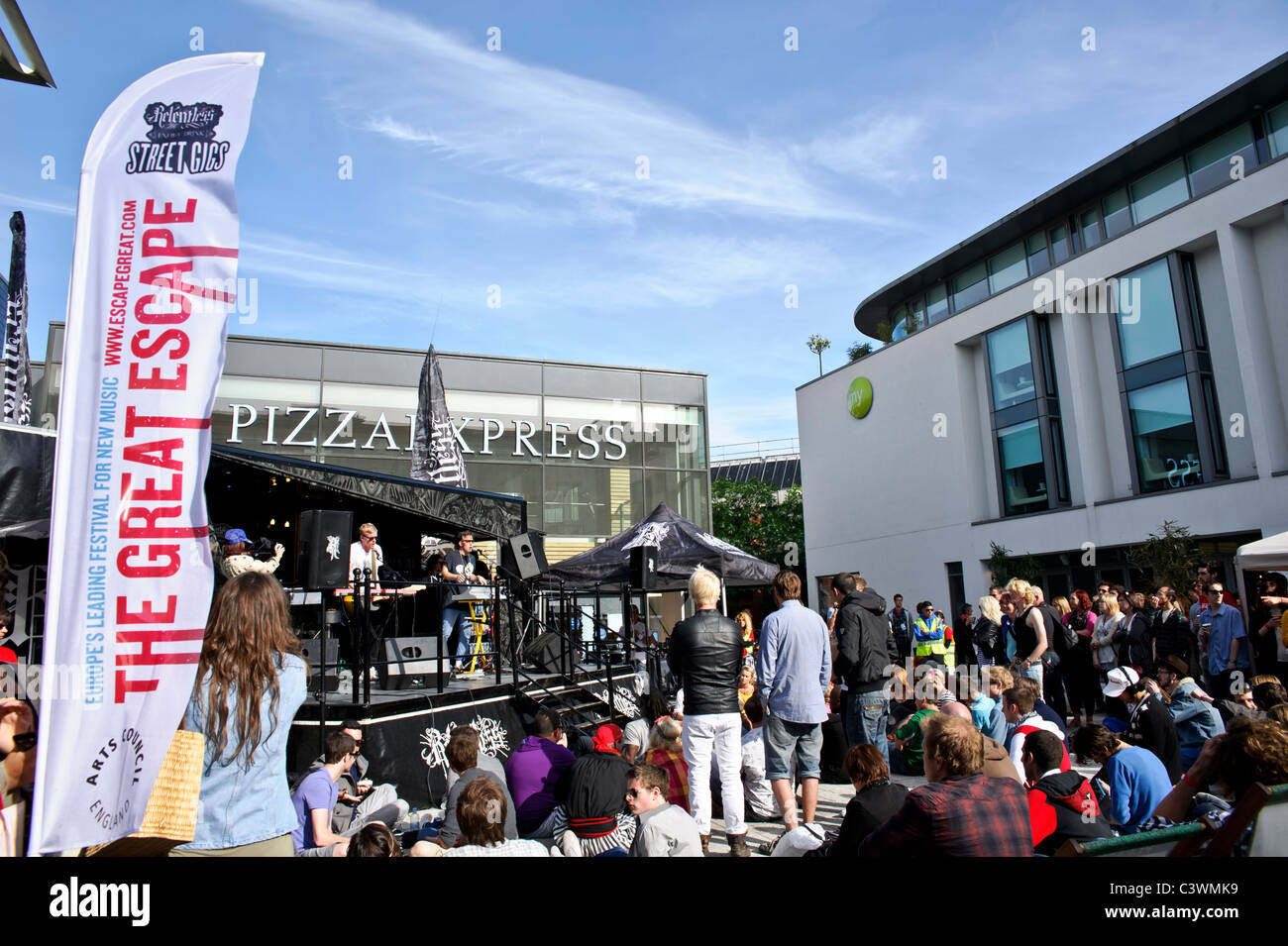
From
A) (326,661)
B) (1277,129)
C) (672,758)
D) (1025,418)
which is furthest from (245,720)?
(1277,129)

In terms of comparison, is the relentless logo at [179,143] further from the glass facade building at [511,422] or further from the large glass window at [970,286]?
the large glass window at [970,286]

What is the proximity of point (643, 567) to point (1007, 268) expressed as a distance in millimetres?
19742

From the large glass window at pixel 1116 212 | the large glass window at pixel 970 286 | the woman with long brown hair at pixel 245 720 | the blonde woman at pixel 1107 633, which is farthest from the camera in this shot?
the large glass window at pixel 970 286

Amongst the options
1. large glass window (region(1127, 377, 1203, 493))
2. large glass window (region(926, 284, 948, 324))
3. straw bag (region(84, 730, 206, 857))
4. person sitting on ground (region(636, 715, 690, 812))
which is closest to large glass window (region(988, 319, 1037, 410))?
large glass window (region(1127, 377, 1203, 493))

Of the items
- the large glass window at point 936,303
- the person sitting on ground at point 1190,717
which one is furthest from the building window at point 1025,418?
the person sitting on ground at point 1190,717

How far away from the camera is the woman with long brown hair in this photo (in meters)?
2.52

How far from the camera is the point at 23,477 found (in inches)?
258

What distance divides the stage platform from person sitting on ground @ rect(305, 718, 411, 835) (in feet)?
1.37

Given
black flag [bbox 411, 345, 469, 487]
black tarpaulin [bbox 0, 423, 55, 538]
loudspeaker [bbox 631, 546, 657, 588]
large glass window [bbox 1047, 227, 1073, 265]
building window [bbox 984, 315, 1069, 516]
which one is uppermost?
large glass window [bbox 1047, 227, 1073, 265]

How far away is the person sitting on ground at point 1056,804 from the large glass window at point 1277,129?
19653mm

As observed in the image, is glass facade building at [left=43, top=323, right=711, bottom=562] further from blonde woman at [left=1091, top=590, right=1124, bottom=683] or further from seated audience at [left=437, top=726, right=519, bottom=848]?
seated audience at [left=437, top=726, right=519, bottom=848]

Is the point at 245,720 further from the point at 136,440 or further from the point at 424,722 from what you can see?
the point at 424,722

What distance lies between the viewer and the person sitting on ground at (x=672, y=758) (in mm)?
6090
